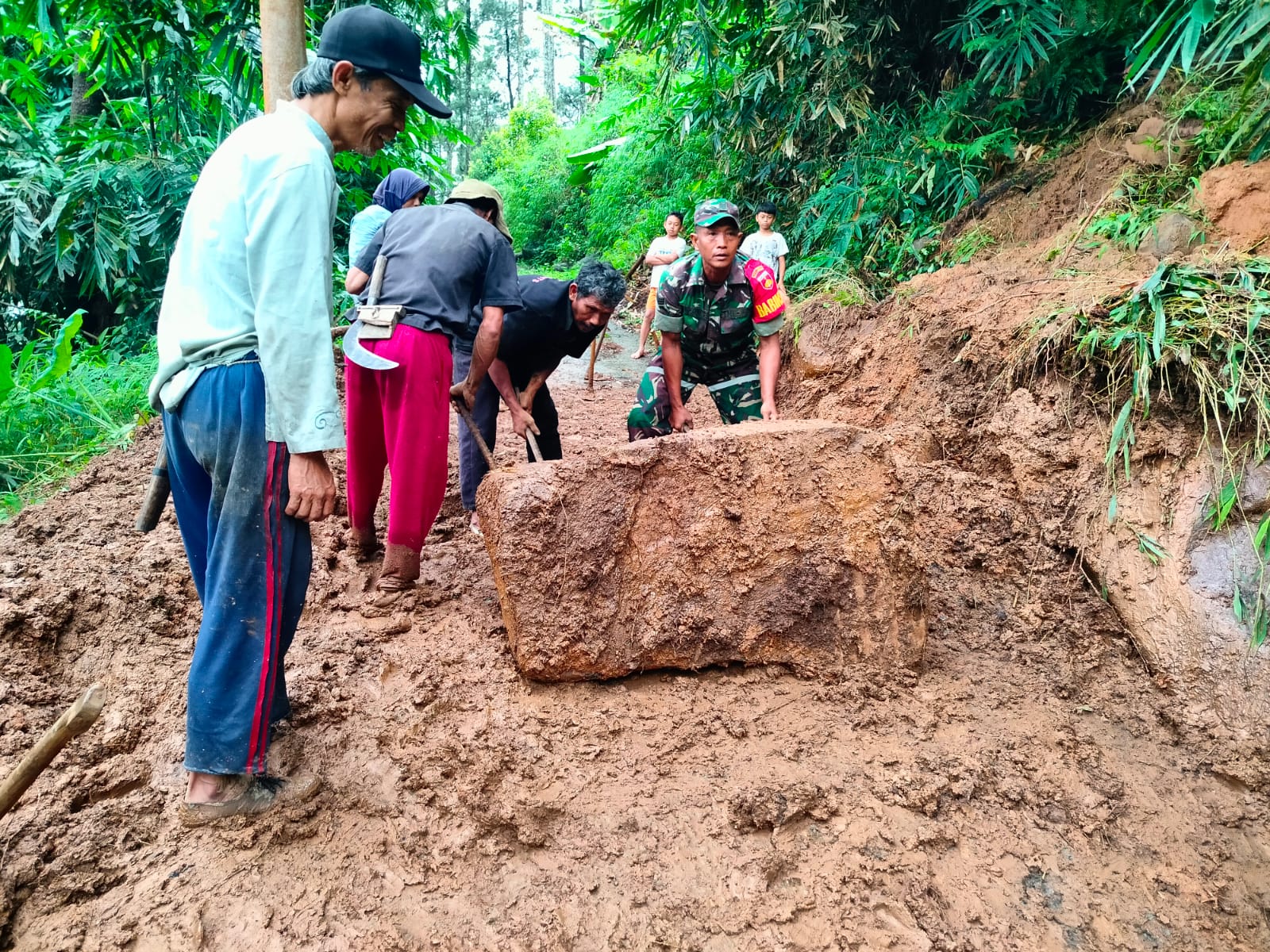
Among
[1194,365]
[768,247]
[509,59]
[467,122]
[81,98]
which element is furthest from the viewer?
[509,59]

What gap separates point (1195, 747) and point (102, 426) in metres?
5.64

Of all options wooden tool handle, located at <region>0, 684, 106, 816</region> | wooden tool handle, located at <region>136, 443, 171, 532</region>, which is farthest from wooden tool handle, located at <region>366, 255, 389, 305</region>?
wooden tool handle, located at <region>0, 684, 106, 816</region>

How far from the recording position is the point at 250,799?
1763 mm

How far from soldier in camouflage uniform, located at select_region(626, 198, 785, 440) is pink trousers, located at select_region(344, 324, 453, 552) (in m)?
1.13

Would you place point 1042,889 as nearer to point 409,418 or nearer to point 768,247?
point 409,418

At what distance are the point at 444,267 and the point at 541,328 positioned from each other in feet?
2.64

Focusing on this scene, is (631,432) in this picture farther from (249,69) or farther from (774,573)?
(249,69)

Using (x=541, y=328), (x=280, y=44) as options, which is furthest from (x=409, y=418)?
(x=280, y=44)

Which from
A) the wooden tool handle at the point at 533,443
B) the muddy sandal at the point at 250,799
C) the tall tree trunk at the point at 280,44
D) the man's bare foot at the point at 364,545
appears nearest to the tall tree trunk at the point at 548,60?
the tall tree trunk at the point at 280,44

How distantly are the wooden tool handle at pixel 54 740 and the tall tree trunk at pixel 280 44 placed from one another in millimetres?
2846

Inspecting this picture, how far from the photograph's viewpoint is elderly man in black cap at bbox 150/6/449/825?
1.55 m

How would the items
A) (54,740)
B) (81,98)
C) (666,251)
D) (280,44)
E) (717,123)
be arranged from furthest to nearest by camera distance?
(666,251)
(717,123)
(81,98)
(280,44)
(54,740)

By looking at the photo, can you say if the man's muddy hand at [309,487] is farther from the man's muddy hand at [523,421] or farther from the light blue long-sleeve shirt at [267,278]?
the man's muddy hand at [523,421]

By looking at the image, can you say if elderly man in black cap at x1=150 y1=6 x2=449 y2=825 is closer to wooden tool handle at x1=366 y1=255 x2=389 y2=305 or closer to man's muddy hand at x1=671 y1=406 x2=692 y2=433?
wooden tool handle at x1=366 y1=255 x2=389 y2=305
